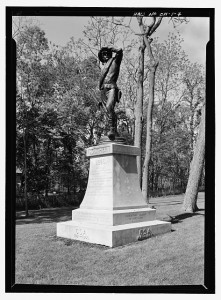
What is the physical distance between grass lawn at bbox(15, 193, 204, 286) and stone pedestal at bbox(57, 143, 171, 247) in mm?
274

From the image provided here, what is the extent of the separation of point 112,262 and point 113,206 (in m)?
1.90

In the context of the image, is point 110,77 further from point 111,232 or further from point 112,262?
point 112,262

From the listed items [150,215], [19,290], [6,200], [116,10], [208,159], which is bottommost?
[19,290]

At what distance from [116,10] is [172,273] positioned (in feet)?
14.6

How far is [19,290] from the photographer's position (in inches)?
189

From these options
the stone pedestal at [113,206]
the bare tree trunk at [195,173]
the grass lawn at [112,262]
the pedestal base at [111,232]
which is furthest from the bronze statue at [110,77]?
the bare tree trunk at [195,173]

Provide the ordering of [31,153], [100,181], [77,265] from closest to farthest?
[77,265]
[100,181]
[31,153]

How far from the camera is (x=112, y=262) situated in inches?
229

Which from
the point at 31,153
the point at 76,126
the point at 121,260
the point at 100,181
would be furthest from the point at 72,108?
the point at 121,260

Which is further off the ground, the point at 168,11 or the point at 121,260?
the point at 168,11

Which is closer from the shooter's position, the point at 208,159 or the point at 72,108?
the point at 208,159

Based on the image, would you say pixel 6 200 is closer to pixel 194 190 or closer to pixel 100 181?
pixel 100 181

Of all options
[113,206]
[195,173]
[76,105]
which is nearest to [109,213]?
[113,206]

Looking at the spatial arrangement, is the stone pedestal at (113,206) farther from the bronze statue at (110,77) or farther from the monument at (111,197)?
the bronze statue at (110,77)
